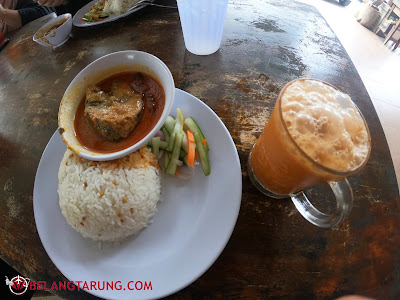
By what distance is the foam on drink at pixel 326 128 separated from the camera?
0.95 metres

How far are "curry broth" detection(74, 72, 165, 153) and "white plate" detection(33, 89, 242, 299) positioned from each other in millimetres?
231

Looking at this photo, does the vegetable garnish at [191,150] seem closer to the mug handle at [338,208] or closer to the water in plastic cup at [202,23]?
the mug handle at [338,208]

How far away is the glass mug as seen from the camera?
95 centimetres

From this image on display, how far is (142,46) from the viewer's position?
82.0 inches

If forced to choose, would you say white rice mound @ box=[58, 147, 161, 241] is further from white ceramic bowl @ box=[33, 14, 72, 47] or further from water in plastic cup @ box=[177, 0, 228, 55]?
white ceramic bowl @ box=[33, 14, 72, 47]

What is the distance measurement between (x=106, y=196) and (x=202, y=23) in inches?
54.4

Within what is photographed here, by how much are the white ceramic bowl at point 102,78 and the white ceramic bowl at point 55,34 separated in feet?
3.47

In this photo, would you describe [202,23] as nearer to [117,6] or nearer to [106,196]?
[117,6]

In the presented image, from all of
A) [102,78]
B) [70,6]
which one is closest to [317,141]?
[102,78]

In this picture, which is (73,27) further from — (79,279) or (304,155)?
(304,155)

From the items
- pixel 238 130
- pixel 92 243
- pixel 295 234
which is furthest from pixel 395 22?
pixel 92 243

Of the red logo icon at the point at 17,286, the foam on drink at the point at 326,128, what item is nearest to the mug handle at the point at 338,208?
the foam on drink at the point at 326,128

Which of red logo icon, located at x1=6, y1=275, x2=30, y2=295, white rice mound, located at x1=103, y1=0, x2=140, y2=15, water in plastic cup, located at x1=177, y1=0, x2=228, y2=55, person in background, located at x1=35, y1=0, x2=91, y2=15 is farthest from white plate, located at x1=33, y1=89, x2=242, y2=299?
person in background, located at x1=35, y1=0, x2=91, y2=15

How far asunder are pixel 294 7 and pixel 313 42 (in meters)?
0.58
